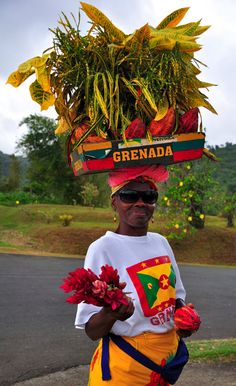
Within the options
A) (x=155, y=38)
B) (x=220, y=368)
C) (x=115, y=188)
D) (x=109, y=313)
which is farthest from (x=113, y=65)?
(x=220, y=368)

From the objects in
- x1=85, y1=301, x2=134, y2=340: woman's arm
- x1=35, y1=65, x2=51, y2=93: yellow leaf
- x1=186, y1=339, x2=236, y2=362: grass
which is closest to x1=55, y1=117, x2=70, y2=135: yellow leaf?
x1=35, y1=65, x2=51, y2=93: yellow leaf

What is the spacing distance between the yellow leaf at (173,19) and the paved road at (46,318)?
11.3 feet

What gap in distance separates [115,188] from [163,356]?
0.84 meters

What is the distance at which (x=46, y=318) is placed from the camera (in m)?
7.34

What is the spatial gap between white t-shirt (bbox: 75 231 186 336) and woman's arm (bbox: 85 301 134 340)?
0.18ft

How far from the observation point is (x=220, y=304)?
9.34 m

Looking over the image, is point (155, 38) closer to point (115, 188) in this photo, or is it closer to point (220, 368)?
point (115, 188)

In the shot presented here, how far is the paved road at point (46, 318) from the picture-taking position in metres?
5.29

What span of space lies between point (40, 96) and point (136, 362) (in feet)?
4.72

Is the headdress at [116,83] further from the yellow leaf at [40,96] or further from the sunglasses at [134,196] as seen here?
the sunglasses at [134,196]

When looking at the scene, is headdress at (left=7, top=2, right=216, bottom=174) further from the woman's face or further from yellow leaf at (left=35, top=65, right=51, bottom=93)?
the woman's face

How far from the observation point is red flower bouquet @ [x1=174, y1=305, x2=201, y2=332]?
233 cm

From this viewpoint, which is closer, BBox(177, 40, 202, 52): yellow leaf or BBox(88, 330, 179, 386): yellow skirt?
BBox(88, 330, 179, 386): yellow skirt

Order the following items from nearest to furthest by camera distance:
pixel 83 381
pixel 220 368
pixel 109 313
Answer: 1. pixel 109 313
2. pixel 83 381
3. pixel 220 368
